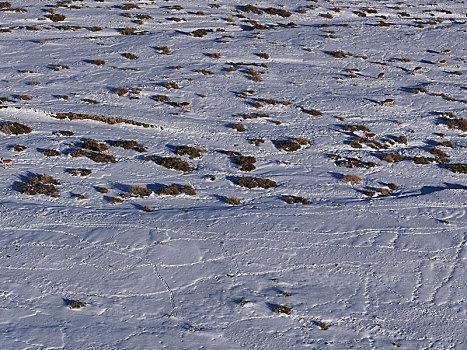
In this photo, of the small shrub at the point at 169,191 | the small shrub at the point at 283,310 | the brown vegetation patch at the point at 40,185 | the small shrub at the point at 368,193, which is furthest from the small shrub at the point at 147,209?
the small shrub at the point at 368,193

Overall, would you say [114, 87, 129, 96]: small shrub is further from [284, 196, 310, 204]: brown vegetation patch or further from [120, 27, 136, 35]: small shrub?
[284, 196, 310, 204]: brown vegetation patch

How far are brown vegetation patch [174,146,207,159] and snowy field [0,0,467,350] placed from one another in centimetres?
12

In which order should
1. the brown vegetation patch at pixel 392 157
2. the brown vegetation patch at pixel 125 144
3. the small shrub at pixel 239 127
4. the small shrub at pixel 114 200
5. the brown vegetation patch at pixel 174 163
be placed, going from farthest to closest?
the small shrub at pixel 239 127 → the brown vegetation patch at pixel 392 157 → the brown vegetation patch at pixel 125 144 → the brown vegetation patch at pixel 174 163 → the small shrub at pixel 114 200

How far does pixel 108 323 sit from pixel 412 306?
36.1 ft

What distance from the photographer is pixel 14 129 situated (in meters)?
30.9

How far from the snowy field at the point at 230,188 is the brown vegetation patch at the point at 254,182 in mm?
104

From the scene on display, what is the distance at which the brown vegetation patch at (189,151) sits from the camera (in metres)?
30.0

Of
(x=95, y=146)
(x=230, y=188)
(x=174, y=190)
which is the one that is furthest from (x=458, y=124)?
(x=95, y=146)

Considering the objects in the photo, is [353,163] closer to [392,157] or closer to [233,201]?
[392,157]

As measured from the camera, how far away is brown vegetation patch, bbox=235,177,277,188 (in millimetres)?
27375

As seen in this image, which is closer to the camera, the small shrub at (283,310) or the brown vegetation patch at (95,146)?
the small shrub at (283,310)

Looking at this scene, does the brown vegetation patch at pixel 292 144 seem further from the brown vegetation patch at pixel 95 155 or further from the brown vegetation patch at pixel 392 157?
the brown vegetation patch at pixel 95 155

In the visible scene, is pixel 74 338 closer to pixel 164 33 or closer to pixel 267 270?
pixel 267 270

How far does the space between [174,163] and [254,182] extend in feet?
15.0
